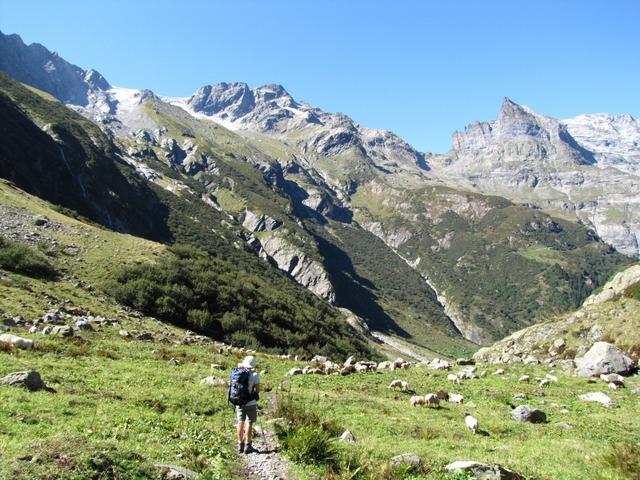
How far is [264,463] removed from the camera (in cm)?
1093

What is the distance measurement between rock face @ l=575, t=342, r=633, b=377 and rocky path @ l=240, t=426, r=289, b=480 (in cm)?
2323

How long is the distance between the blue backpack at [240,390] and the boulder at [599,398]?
17183 millimetres

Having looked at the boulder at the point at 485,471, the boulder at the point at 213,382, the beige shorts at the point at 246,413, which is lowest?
the boulder at the point at 213,382

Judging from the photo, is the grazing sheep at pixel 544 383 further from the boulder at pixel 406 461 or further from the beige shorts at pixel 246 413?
the beige shorts at pixel 246 413

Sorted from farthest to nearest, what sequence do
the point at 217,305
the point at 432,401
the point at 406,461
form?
the point at 217,305 < the point at 432,401 < the point at 406,461

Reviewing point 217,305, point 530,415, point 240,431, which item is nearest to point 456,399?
point 530,415

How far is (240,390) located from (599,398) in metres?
17.9

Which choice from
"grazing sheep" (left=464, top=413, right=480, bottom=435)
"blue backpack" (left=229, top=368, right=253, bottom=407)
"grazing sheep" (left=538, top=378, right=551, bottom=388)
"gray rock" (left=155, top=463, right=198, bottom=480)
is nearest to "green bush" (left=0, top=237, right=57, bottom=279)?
"blue backpack" (left=229, top=368, right=253, bottom=407)

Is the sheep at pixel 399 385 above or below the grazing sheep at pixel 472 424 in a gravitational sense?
below

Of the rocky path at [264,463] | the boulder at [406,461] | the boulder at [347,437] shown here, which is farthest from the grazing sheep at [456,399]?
the rocky path at [264,463]

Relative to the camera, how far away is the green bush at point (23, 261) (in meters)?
38.2

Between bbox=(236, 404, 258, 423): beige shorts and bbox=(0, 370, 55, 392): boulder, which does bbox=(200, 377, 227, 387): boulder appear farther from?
bbox=(236, 404, 258, 423): beige shorts

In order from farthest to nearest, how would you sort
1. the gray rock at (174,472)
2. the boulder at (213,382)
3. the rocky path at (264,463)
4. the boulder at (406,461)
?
the boulder at (213,382) → the boulder at (406,461) → the rocky path at (264,463) → the gray rock at (174,472)

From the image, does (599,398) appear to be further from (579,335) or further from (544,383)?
(579,335)
